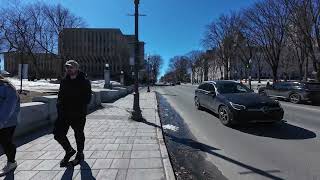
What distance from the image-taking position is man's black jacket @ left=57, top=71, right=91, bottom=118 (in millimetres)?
6449

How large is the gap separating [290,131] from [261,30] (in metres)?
34.8

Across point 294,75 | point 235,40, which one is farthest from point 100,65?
point 235,40

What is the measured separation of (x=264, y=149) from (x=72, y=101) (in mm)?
4355

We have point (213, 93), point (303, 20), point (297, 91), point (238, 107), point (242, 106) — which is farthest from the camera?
point (303, 20)

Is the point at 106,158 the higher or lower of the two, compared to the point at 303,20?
lower

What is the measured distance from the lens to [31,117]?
33.5 feet

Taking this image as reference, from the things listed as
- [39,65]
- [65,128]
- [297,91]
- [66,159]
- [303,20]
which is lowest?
[66,159]

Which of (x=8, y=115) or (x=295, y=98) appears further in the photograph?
(x=295, y=98)

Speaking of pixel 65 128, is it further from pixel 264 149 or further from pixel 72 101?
pixel 264 149

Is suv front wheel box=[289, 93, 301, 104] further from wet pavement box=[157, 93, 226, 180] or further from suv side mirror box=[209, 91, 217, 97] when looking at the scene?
wet pavement box=[157, 93, 226, 180]

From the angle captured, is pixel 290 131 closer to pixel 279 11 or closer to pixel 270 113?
pixel 270 113

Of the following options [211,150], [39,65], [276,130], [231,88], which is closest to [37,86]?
[231,88]

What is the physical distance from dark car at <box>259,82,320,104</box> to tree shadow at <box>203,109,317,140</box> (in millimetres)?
11321

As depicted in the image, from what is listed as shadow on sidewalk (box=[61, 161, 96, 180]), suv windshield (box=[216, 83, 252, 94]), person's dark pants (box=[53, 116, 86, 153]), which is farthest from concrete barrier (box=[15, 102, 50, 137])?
suv windshield (box=[216, 83, 252, 94])
